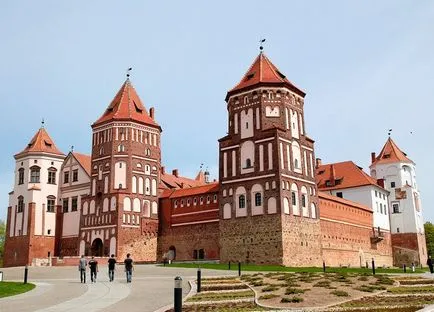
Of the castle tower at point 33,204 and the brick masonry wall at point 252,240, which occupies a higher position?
the castle tower at point 33,204

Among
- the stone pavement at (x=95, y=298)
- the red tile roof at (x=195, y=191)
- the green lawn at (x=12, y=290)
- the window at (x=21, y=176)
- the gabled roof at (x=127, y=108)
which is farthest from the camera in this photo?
the window at (x=21, y=176)

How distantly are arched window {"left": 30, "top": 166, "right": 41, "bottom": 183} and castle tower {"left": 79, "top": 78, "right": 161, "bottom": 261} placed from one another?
6781 mm

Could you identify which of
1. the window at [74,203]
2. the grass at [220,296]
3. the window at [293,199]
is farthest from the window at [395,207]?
the grass at [220,296]

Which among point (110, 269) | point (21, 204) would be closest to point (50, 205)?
point (21, 204)

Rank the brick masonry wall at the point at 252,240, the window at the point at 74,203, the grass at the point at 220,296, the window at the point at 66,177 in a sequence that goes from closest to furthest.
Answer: the grass at the point at 220,296 < the brick masonry wall at the point at 252,240 < the window at the point at 74,203 < the window at the point at 66,177

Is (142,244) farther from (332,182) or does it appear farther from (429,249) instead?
(429,249)

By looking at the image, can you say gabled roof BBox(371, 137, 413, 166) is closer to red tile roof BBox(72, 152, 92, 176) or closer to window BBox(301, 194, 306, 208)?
window BBox(301, 194, 306, 208)

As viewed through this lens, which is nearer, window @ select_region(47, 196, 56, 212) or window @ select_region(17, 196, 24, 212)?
window @ select_region(17, 196, 24, 212)

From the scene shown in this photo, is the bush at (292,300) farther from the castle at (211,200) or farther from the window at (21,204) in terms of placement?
the window at (21,204)

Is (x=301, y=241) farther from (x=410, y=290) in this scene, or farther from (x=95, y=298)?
(x=95, y=298)

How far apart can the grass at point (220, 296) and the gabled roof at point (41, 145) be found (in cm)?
4661

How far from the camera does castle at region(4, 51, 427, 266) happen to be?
4616 cm

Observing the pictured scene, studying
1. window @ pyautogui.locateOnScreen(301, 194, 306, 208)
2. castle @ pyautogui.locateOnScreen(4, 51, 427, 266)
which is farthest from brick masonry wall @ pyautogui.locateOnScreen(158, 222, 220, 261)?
window @ pyautogui.locateOnScreen(301, 194, 306, 208)

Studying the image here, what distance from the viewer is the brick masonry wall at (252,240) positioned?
43875 mm
